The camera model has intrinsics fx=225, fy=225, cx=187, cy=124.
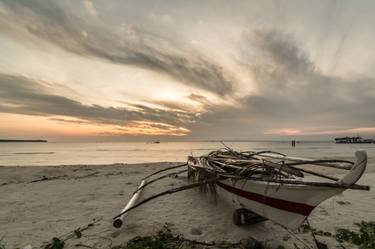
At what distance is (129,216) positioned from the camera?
229 inches

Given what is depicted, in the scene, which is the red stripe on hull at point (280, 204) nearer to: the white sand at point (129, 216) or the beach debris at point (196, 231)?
the white sand at point (129, 216)

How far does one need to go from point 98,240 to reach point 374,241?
5.35 m

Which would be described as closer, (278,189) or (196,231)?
(278,189)

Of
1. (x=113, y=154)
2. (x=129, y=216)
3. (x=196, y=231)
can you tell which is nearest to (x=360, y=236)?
(x=196, y=231)

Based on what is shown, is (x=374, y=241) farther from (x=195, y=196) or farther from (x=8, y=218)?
(x=8, y=218)

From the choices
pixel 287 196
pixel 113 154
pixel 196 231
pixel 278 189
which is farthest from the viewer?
pixel 113 154

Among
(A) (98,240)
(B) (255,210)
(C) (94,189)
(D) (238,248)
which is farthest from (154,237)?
(C) (94,189)

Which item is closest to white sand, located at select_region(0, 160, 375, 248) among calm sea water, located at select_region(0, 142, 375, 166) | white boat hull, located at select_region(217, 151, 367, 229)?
white boat hull, located at select_region(217, 151, 367, 229)

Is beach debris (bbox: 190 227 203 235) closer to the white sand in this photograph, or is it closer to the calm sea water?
the white sand

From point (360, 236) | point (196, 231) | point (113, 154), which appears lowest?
point (196, 231)

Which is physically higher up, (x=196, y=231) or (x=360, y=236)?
(x=360, y=236)

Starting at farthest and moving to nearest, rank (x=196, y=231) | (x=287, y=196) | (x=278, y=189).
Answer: (x=196, y=231) → (x=278, y=189) → (x=287, y=196)

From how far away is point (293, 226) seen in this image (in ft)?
12.6

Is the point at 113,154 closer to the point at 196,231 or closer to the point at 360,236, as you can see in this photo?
the point at 196,231
